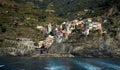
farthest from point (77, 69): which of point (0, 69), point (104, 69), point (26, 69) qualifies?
point (0, 69)

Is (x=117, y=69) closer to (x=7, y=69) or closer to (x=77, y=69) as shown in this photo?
(x=77, y=69)

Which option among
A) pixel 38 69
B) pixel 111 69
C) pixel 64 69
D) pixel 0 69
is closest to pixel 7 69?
pixel 0 69

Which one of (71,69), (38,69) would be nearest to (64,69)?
(71,69)

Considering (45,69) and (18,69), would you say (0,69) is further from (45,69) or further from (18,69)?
(45,69)

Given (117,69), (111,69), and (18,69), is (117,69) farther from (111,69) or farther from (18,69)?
(18,69)

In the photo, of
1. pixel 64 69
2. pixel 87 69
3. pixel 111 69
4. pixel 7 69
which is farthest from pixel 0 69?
pixel 111 69

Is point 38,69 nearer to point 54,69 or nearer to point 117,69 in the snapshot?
point 54,69
